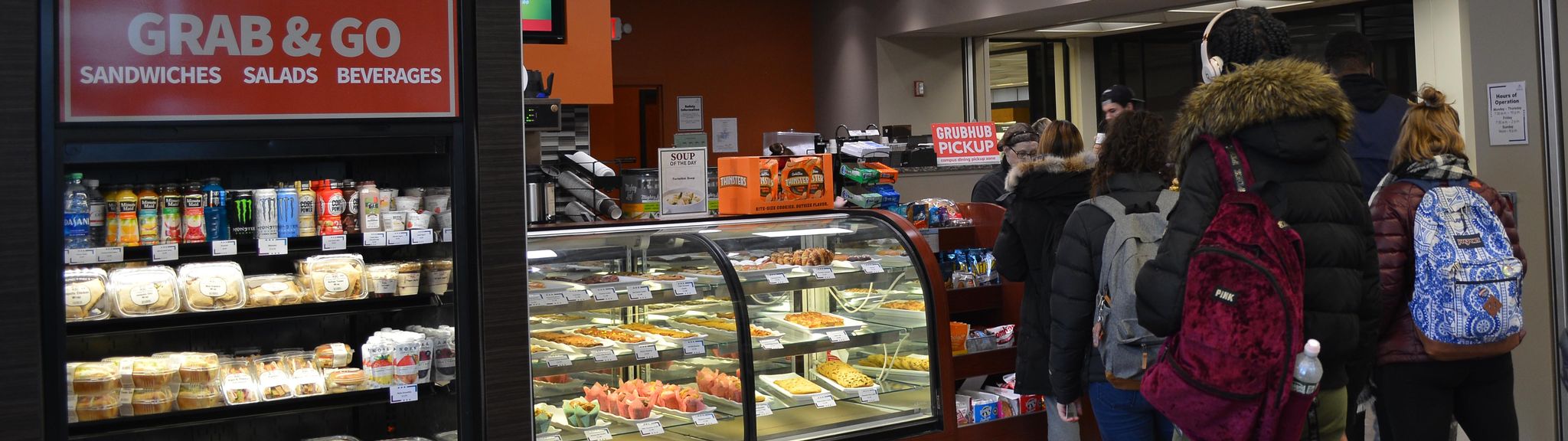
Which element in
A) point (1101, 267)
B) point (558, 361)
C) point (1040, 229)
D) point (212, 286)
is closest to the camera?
point (212, 286)

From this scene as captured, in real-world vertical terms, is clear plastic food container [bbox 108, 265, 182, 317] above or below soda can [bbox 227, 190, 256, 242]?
below

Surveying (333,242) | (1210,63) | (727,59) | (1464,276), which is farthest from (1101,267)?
(727,59)

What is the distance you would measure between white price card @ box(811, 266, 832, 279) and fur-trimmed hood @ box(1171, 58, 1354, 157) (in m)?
1.66

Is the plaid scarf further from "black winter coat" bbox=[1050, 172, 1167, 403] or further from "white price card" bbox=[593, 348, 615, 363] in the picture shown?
"white price card" bbox=[593, 348, 615, 363]

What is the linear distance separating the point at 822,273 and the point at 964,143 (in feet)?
10.1

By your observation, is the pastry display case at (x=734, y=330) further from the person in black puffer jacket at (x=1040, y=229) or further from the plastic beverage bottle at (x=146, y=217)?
the plastic beverage bottle at (x=146, y=217)

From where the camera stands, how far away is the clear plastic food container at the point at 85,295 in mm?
2318

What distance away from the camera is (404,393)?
2.64m

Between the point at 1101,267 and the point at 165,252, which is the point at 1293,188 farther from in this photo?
the point at 165,252

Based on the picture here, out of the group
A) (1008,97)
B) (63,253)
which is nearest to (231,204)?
(63,253)

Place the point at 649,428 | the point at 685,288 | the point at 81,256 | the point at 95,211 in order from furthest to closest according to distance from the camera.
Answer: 1. the point at 685,288
2. the point at 649,428
3. the point at 95,211
4. the point at 81,256

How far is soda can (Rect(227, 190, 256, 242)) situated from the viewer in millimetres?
2562

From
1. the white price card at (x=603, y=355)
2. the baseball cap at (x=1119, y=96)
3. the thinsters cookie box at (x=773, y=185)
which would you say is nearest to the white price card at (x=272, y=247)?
the white price card at (x=603, y=355)

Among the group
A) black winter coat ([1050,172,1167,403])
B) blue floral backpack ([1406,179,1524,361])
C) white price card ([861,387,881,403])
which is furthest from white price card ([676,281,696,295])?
blue floral backpack ([1406,179,1524,361])
